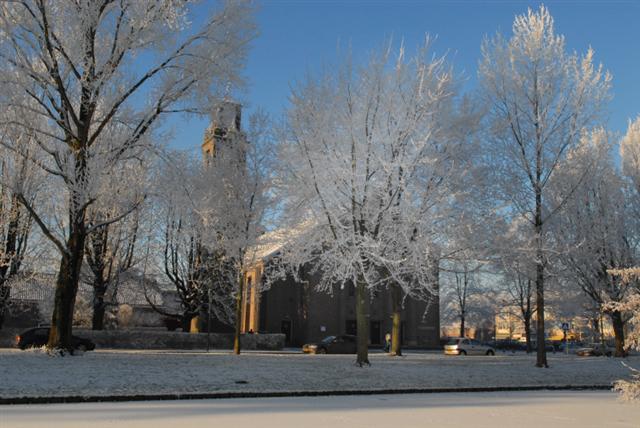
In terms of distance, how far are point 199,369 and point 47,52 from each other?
431 inches

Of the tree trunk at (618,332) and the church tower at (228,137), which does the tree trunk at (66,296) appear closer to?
the church tower at (228,137)

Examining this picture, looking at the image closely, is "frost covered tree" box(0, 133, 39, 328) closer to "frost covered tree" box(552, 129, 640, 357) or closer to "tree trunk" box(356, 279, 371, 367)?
"tree trunk" box(356, 279, 371, 367)

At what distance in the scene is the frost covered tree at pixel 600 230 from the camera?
26891mm

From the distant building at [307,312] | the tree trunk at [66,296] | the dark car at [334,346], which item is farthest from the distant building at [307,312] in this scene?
the tree trunk at [66,296]

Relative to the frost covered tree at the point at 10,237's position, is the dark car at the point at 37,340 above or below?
below

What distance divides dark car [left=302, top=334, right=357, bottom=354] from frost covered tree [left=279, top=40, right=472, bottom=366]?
16.0m

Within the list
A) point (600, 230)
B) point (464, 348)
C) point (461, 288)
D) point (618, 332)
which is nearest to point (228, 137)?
point (600, 230)

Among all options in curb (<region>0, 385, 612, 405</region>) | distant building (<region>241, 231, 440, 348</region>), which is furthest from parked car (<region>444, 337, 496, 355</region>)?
curb (<region>0, 385, 612, 405</region>)

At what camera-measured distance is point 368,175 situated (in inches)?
754

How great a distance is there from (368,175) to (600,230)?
612 inches

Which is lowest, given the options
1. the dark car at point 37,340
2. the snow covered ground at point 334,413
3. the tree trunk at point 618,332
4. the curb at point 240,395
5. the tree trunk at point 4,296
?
the curb at point 240,395

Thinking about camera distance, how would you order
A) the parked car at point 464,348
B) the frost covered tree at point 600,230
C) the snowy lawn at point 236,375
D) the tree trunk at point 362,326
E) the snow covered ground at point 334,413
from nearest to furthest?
the snow covered ground at point 334,413, the snowy lawn at point 236,375, the tree trunk at point 362,326, the frost covered tree at point 600,230, the parked car at point 464,348

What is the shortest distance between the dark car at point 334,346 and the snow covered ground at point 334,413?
21312mm

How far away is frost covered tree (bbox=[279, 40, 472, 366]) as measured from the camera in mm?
18734
